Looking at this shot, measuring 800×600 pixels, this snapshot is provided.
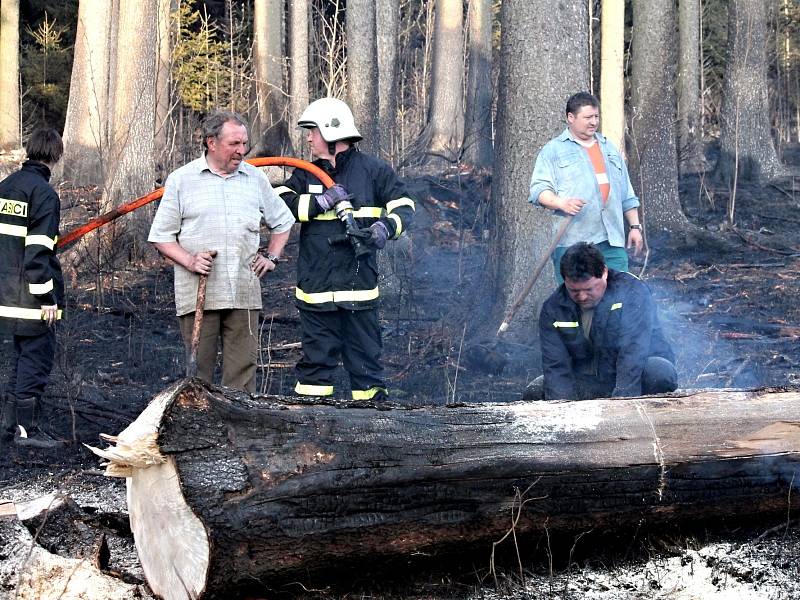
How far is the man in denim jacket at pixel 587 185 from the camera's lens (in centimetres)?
632

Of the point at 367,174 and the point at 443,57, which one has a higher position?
the point at 443,57

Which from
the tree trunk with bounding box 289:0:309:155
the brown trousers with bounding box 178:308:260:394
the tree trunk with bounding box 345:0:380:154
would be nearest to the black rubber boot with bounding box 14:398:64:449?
the brown trousers with bounding box 178:308:260:394

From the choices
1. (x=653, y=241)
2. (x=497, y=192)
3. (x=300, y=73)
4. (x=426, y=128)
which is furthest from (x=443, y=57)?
(x=497, y=192)

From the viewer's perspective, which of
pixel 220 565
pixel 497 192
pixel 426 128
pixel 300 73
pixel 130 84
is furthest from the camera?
pixel 426 128

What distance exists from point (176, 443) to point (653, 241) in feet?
30.8

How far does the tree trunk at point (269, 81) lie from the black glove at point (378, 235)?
31.2 feet

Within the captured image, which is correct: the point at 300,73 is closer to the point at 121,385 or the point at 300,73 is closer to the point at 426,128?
the point at 426,128

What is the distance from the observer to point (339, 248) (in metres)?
5.78

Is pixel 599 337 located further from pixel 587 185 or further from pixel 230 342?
pixel 230 342

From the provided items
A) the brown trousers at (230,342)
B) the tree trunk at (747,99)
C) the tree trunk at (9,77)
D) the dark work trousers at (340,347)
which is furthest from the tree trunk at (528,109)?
the tree trunk at (9,77)

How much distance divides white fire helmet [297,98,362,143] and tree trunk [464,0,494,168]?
10.7m

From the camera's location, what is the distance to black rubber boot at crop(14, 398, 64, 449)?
577 centimetres

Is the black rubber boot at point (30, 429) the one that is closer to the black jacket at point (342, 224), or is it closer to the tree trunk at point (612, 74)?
the black jacket at point (342, 224)

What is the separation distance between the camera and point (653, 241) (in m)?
12.0
